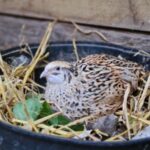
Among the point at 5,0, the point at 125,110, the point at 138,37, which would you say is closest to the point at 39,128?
the point at 125,110

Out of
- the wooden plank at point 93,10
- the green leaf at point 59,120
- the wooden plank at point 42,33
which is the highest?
the wooden plank at point 93,10

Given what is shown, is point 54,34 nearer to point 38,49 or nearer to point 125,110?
point 38,49

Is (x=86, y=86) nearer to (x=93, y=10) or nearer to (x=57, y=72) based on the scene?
(x=57, y=72)

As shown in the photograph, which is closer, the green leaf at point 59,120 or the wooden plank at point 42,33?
the green leaf at point 59,120

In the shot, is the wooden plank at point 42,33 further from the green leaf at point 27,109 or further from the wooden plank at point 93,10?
the green leaf at point 27,109

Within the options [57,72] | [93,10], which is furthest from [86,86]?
Result: [93,10]

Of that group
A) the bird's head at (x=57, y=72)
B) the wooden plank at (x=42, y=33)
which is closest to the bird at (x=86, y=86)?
the bird's head at (x=57, y=72)

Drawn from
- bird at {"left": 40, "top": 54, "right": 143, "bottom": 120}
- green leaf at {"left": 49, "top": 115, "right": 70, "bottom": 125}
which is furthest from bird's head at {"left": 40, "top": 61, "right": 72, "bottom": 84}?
green leaf at {"left": 49, "top": 115, "right": 70, "bottom": 125}
